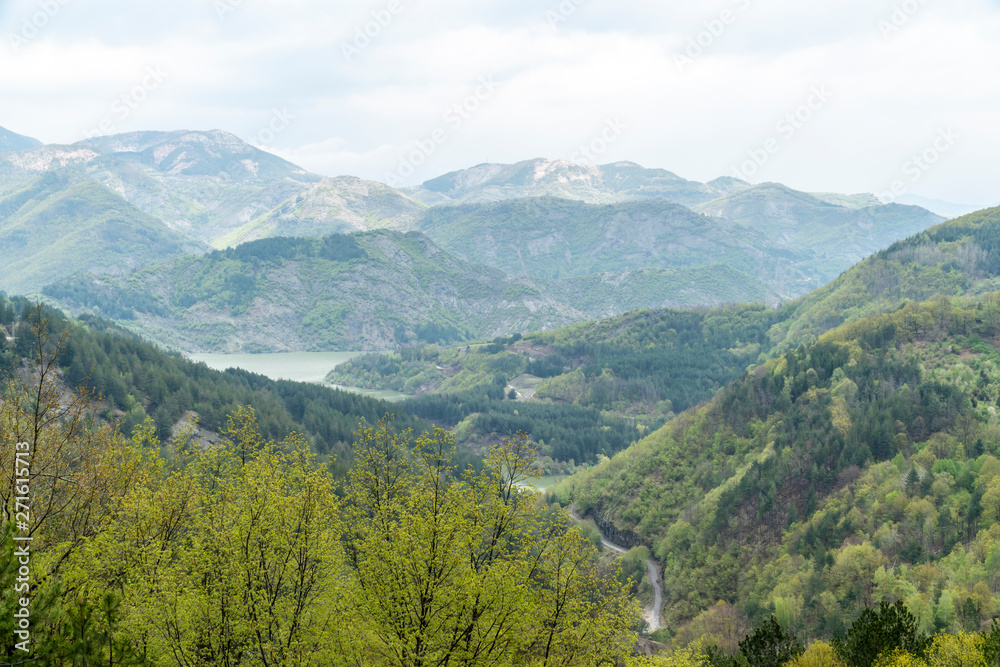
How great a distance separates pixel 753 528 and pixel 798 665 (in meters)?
59.6

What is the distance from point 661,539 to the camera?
375ft

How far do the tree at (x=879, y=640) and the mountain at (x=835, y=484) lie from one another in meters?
22.3

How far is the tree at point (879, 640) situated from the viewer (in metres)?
45.7

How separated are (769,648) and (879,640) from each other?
23.9ft

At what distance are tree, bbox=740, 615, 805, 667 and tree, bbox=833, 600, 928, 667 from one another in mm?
3497

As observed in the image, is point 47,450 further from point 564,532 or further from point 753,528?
point 753,528

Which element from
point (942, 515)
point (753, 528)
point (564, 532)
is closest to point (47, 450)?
point (564, 532)

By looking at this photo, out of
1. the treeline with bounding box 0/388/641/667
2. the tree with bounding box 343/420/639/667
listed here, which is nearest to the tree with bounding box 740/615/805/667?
the tree with bounding box 343/420/639/667

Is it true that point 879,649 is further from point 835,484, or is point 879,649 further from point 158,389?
point 158,389

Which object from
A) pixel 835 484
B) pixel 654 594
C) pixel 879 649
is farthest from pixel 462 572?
pixel 835 484

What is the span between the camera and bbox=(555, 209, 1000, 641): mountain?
78.8 metres

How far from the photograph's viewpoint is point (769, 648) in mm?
50781

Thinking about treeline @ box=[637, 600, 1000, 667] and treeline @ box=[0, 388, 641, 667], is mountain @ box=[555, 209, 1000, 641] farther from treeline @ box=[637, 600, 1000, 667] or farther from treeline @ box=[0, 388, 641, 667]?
treeline @ box=[0, 388, 641, 667]

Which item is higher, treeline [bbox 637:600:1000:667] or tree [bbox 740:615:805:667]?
treeline [bbox 637:600:1000:667]
